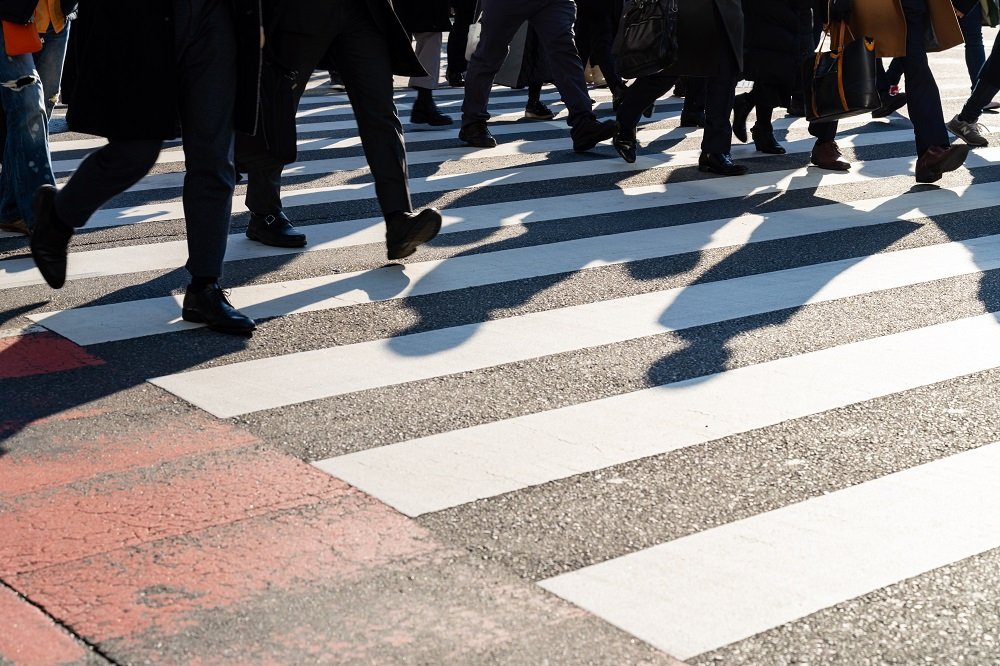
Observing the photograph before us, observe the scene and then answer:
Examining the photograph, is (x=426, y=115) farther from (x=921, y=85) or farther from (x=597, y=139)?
(x=921, y=85)

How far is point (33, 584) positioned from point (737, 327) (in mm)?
2884

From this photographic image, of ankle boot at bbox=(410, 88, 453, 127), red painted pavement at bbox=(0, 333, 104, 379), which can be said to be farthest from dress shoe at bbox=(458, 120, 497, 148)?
red painted pavement at bbox=(0, 333, 104, 379)

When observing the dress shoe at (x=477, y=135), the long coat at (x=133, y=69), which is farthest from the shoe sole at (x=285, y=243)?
the dress shoe at (x=477, y=135)

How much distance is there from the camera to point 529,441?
3926 millimetres

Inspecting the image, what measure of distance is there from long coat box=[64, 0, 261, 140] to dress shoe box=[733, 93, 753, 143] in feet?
17.6

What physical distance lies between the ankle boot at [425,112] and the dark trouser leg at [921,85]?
3.64m

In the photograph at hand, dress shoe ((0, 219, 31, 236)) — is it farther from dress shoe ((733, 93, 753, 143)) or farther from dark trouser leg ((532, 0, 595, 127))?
dress shoe ((733, 93, 753, 143))

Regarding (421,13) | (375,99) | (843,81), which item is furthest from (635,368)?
(843,81)

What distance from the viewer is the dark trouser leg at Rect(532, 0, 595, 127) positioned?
9039 mm

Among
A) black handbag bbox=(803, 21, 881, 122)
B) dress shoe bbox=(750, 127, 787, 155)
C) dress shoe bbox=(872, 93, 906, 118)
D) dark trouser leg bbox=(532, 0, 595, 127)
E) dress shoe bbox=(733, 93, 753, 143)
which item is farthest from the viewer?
dress shoe bbox=(872, 93, 906, 118)

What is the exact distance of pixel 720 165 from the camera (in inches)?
334

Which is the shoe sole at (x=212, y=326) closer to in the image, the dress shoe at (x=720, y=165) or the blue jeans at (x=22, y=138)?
the blue jeans at (x=22, y=138)

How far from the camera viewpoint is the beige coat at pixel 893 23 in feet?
26.7

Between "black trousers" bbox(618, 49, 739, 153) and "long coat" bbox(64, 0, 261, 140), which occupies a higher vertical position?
"long coat" bbox(64, 0, 261, 140)
